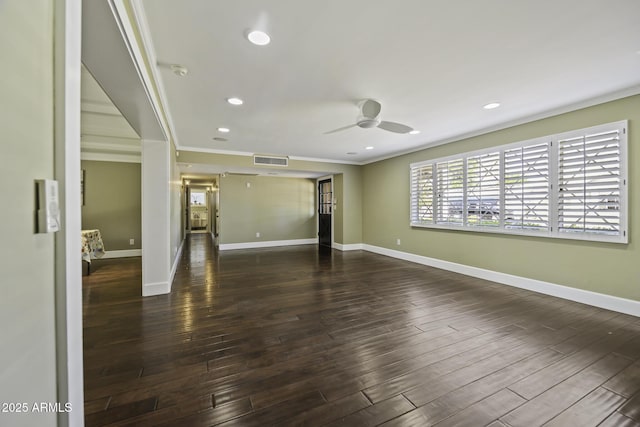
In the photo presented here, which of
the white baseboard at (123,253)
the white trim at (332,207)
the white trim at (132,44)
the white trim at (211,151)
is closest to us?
the white trim at (132,44)

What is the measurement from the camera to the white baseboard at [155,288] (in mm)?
3405

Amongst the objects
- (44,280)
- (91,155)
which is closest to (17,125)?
(44,280)

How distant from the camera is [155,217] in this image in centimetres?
343

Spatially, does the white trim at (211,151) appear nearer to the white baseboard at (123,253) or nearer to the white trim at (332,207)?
the white trim at (332,207)

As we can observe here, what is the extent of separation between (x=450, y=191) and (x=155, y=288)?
508cm

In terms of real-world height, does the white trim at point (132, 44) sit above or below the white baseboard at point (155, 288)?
above

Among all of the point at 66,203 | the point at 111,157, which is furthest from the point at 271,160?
the point at 66,203

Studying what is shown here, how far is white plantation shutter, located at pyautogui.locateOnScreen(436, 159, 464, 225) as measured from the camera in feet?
15.2

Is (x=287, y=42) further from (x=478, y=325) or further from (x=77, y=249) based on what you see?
(x=478, y=325)

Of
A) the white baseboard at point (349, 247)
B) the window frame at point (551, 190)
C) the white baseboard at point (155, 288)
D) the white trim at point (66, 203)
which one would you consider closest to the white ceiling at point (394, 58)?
the window frame at point (551, 190)

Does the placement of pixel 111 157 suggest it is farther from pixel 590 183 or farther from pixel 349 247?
pixel 590 183

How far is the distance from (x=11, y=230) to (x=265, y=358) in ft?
5.99

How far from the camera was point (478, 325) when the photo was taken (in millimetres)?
2588

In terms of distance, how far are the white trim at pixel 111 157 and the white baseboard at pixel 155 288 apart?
13.1 feet
